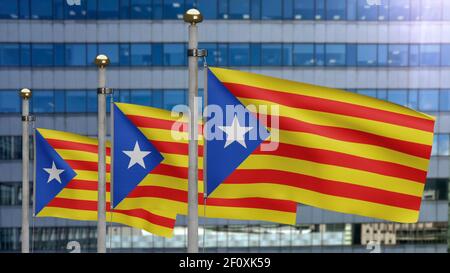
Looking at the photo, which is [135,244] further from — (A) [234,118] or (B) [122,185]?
(A) [234,118]

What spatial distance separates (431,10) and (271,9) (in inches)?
503

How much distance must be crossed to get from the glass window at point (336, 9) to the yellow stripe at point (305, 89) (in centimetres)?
3499

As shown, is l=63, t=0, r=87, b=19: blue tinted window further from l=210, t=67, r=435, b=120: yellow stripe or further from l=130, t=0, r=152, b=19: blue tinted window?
l=210, t=67, r=435, b=120: yellow stripe

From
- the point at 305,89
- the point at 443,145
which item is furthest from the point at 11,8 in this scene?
the point at 305,89

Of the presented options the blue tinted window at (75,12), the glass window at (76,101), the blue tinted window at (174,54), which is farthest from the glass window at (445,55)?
the glass window at (76,101)

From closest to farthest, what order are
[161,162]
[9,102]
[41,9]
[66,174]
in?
1. [161,162]
2. [66,174]
3. [41,9]
4. [9,102]

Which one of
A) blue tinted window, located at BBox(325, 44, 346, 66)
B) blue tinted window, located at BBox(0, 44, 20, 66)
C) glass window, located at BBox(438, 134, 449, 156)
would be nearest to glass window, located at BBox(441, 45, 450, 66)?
glass window, located at BBox(438, 134, 449, 156)

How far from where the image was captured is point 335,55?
44094mm

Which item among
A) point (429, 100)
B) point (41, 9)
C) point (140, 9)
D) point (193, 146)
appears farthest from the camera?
point (429, 100)

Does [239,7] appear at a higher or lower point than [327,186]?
higher

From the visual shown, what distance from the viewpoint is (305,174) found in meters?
10.5

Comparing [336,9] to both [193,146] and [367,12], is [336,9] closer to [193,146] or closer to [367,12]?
[367,12]

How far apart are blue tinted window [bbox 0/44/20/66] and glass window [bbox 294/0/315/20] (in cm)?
2213
